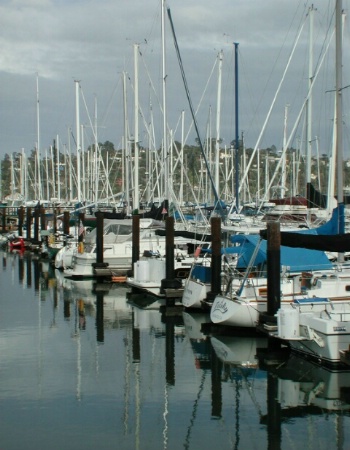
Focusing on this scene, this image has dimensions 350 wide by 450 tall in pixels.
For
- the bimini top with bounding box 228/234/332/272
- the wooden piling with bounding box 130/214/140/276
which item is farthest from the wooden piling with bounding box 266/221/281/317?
the wooden piling with bounding box 130/214/140/276

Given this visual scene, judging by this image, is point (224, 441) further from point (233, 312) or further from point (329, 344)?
point (233, 312)

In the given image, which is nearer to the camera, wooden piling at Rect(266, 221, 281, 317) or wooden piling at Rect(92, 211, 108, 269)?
wooden piling at Rect(266, 221, 281, 317)

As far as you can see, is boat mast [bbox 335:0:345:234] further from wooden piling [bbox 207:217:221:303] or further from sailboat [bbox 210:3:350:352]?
wooden piling [bbox 207:217:221:303]

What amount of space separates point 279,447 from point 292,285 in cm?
896

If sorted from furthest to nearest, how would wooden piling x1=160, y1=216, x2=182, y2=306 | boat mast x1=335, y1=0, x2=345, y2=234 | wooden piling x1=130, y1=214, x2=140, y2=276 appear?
wooden piling x1=130, y1=214, x2=140, y2=276 → wooden piling x1=160, y1=216, x2=182, y2=306 → boat mast x1=335, y1=0, x2=345, y2=234

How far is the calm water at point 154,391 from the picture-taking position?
45.2ft

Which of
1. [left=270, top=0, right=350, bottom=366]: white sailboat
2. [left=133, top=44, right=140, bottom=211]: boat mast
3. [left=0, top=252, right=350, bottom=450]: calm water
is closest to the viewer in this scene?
[left=0, top=252, right=350, bottom=450]: calm water

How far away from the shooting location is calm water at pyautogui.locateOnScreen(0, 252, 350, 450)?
45.2ft

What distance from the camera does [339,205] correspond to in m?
22.8

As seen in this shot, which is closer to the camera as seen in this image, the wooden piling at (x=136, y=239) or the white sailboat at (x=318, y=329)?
the white sailboat at (x=318, y=329)

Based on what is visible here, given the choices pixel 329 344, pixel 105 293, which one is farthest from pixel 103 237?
pixel 329 344

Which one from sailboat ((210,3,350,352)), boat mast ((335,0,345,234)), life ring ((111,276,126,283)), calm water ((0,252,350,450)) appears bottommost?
calm water ((0,252,350,450))

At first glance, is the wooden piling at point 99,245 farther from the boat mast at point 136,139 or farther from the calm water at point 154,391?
the calm water at point 154,391

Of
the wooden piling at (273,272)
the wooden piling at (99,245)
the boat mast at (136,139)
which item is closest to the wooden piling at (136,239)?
the wooden piling at (99,245)
